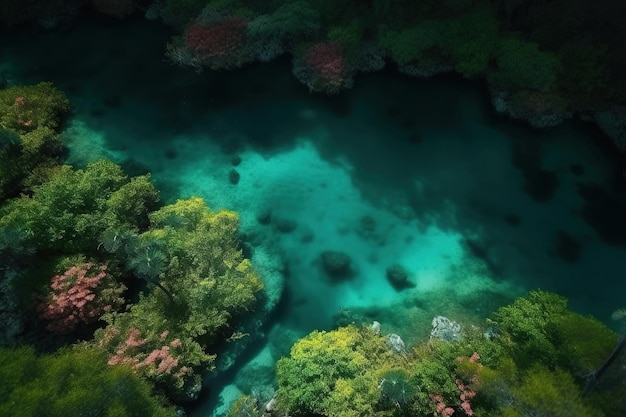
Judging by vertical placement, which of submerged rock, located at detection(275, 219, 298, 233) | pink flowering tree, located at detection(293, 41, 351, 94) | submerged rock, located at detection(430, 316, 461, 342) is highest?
pink flowering tree, located at detection(293, 41, 351, 94)

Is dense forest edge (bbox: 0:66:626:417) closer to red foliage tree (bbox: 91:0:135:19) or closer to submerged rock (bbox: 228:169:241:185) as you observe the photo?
submerged rock (bbox: 228:169:241:185)

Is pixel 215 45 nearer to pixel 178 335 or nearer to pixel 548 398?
pixel 178 335

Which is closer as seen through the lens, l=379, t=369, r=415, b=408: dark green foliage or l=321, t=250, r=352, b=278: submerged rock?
l=379, t=369, r=415, b=408: dark green foliage

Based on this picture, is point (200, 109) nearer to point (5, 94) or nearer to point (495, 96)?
point (5, 94)

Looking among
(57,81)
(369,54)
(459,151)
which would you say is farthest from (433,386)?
(57,81)

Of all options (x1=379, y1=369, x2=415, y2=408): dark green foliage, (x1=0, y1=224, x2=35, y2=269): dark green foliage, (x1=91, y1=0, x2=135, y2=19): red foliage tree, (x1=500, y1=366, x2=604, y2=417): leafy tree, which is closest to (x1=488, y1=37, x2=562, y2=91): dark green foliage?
(x1=500, y1=366, x2=604, y2=417): leafy tree

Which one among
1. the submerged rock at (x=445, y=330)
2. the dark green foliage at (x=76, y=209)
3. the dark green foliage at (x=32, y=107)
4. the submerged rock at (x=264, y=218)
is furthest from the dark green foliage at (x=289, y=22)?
the submerged rock at (x=445, y=330)

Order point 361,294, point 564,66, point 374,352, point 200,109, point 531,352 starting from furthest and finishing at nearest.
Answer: point 200,109 < point 564,66 < point 361,294 < point 374,352 < point 531,352
